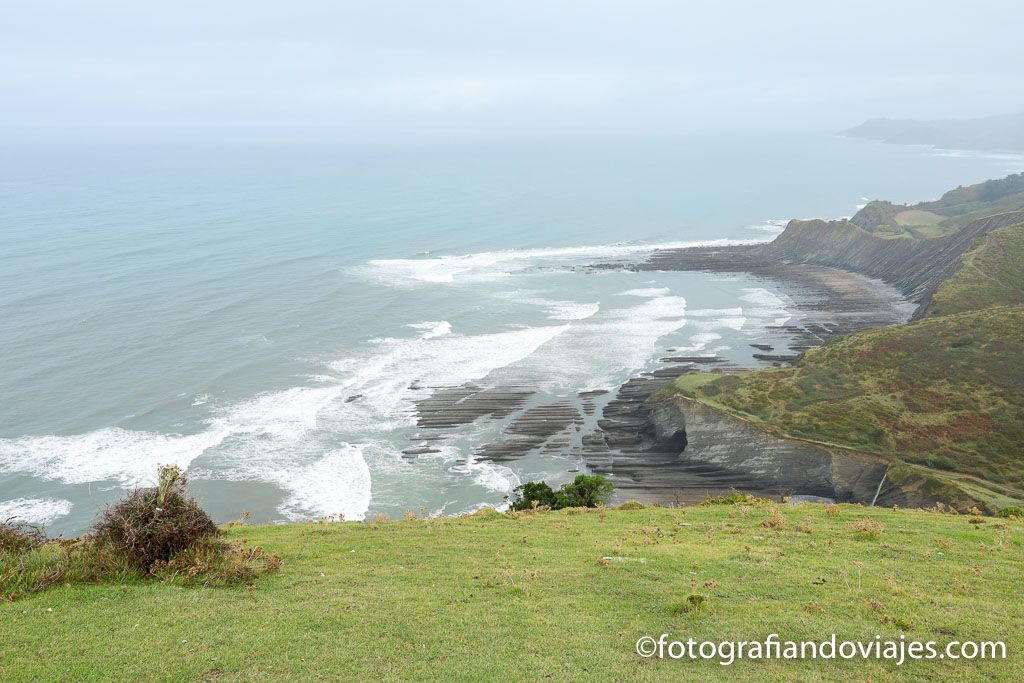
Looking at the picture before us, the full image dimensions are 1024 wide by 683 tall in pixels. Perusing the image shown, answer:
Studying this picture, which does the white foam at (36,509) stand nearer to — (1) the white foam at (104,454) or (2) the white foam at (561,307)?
(1) the white foam at (104,454)

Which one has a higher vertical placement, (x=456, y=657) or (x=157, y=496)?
(x=157, y=496)

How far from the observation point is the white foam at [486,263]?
336 feet

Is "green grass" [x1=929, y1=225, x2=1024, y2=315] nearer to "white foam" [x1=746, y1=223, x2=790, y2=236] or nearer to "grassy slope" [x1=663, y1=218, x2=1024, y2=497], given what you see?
"grassy slope" [x1=663, y1=218, x2=1024, y2=497]

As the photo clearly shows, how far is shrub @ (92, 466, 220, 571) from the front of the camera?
16172 millimetres

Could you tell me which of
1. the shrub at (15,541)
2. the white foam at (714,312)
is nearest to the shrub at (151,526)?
the shrub at (15,541)

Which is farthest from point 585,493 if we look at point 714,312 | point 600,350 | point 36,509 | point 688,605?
point 714,312

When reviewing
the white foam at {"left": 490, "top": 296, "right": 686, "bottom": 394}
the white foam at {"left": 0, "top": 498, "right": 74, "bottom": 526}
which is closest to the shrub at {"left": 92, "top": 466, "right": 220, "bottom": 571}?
the white foam at {"left": 0, "top": 498, "right": 74, "bottom": 526}

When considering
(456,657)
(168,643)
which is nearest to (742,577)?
(456,657)

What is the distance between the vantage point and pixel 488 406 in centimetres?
5841

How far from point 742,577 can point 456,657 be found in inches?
299

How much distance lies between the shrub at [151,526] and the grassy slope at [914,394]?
40148 millimetres

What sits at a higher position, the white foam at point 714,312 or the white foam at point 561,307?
the white foam at point 561,307

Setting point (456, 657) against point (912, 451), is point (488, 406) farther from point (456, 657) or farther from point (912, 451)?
point (456, 657)

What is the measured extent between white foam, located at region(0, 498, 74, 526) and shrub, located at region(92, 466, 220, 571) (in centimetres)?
2922
